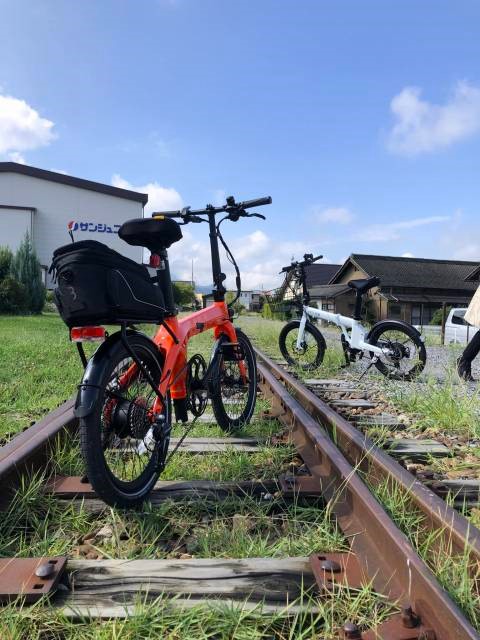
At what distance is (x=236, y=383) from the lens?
3520 millimetres

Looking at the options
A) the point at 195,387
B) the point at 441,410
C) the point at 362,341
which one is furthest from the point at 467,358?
the point at 195,387

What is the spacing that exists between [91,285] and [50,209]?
42.0 m

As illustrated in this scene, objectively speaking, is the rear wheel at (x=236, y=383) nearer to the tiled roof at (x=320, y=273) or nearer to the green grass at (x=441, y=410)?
the green grass at (x=441, y=410)

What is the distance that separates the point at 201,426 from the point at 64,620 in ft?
7.16

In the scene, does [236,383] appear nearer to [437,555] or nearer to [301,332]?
[437,555]

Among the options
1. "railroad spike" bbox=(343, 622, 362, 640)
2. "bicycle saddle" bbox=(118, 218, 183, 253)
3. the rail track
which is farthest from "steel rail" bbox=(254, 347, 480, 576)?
"bicycle saddle" bbox=(118, 218, 183, 253)

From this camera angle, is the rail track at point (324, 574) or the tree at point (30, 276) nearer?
the rail track at point (324, 574)

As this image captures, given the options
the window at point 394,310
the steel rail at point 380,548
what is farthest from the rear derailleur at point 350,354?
the window at point 394,310

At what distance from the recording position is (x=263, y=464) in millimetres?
2637

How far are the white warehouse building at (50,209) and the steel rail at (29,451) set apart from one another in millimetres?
36600

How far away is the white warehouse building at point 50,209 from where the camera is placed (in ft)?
127

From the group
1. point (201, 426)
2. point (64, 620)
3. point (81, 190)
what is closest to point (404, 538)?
point (64, 620)

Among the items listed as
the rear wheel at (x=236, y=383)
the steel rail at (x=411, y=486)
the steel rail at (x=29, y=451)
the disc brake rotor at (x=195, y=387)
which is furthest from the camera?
the rear wheel at (x=236, y=383)

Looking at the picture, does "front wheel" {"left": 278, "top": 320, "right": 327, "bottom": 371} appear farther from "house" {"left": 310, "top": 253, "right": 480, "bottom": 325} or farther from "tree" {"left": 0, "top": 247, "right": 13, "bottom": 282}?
"house" {"left": 310, "top": 253, "right": 480, "bottom": 325}
